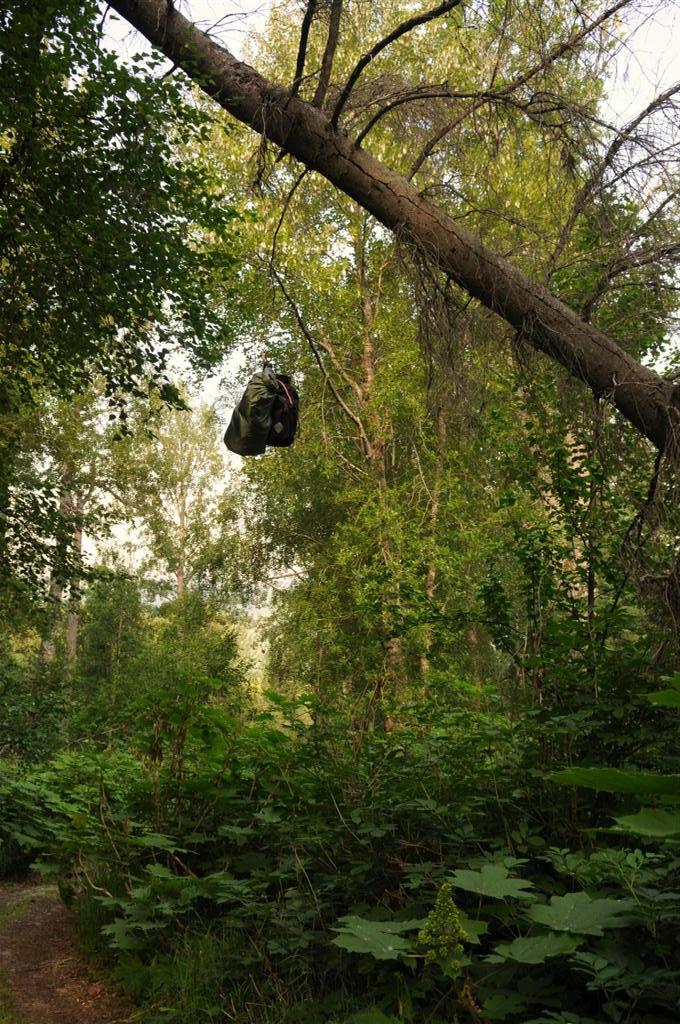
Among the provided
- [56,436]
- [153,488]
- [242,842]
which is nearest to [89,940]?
[242,842]

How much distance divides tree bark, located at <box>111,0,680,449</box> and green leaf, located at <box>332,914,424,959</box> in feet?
10.1

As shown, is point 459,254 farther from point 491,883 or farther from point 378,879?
point 491,883

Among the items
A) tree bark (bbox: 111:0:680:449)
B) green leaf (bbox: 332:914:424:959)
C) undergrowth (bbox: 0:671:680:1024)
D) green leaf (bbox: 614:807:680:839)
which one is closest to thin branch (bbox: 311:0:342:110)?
tree bark (bbox: 111:0:680:449)

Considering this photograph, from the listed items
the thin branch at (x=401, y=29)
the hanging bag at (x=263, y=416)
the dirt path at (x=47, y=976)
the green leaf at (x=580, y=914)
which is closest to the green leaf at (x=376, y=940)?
the green leaf at (x=580, y=914)

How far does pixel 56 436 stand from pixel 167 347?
6.47m

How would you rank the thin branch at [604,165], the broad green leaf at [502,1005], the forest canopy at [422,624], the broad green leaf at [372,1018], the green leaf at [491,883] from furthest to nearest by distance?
the thin branch at [604,165] < the forest canopy at [422,624] < the broad green leaf at [372,1018] < the broad green leaf at [502,1005] < the green leaf at [491,883]

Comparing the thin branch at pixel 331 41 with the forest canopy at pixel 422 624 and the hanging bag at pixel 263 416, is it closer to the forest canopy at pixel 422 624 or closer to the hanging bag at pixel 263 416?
the forest canopy at pixel 422 624

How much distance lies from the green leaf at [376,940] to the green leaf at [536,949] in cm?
26

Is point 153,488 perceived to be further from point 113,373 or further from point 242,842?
point 242,842

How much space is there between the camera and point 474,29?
220 inches

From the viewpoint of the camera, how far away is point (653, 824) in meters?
1.60

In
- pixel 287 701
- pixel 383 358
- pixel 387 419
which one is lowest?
pixel 287 701

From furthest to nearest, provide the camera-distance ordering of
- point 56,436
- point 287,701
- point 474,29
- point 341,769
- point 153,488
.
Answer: point 153,488
point 56,436
point 474,29
point 287,701
point 341,769

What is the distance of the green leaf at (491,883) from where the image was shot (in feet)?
8.61
